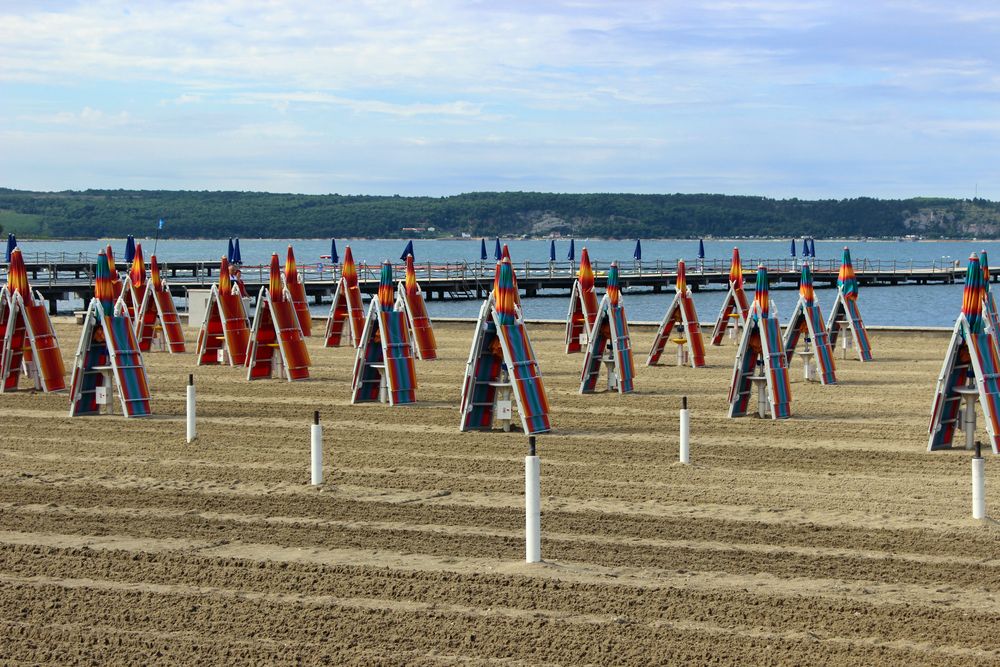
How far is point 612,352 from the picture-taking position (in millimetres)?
23359

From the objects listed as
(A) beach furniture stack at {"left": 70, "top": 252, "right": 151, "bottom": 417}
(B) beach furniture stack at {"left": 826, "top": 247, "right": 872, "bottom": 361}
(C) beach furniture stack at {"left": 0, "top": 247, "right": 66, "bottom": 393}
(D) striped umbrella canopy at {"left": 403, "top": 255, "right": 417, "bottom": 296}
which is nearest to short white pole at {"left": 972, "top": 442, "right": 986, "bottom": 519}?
(A) beach furniture stack at {"left": 70, "top": 252, "right": 151, "bottom": 417}

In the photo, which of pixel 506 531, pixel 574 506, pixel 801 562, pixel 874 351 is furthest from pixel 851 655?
pixel 874 351

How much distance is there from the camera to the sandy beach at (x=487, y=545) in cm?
877

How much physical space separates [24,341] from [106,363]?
12.8ft

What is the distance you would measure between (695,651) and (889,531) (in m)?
3.92

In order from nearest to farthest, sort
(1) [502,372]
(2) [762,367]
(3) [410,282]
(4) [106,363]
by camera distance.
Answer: (1) [502,372]
(2) [762,367]
(4) [106,363]
(3) [410,282]

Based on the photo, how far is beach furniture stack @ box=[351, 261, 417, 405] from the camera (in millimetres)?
21281

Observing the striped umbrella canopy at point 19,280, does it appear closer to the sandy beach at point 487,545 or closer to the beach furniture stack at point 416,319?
the sandy beach at point 487,545

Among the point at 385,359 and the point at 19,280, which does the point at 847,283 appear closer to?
the point at 385,359

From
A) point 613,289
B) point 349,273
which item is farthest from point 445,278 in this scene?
point 613,289

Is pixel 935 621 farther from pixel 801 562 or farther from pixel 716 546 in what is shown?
pixel 716 546

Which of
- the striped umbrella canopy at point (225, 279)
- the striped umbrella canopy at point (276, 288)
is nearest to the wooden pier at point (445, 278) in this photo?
the striped umbrella canopy at point (225, 279)

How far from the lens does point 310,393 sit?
76.3ft

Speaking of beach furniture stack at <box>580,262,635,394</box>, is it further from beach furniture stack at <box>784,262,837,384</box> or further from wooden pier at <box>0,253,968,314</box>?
wooden pier at <box>0,253,968,314</box>
